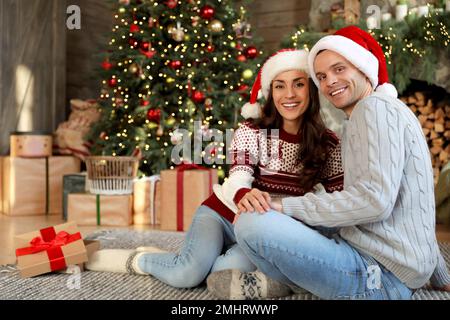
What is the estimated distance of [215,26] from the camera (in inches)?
121

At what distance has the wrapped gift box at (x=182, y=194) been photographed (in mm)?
2594

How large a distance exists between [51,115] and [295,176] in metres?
2.71

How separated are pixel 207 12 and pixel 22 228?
1.66 metres

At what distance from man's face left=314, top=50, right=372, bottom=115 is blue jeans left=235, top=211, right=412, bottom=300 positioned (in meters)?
0.32

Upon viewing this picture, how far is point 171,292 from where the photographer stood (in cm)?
142

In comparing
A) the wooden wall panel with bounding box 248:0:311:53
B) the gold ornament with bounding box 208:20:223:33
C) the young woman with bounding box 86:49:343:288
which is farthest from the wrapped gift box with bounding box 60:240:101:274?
the wooden wall panel with bounding box 248:0:311:53

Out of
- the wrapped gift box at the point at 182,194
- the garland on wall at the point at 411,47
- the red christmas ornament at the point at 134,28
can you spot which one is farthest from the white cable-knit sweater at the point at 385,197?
the red christmas ornament at the point at 134,28

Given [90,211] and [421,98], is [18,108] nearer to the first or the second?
[90,211]

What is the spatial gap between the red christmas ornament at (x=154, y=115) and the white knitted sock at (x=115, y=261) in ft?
4.84

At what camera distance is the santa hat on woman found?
139cm

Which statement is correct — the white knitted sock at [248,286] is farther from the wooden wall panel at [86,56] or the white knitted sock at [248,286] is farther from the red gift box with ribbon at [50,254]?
the wooden wall panel at [86,56]

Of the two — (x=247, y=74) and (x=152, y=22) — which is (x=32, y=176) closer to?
(x=152, y=22)

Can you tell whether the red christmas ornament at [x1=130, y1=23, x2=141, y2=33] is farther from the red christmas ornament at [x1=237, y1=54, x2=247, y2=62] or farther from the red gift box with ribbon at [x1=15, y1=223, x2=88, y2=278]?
the red gift box with ribbon at [x1=15, y1=223, x2=88, y2=278]
